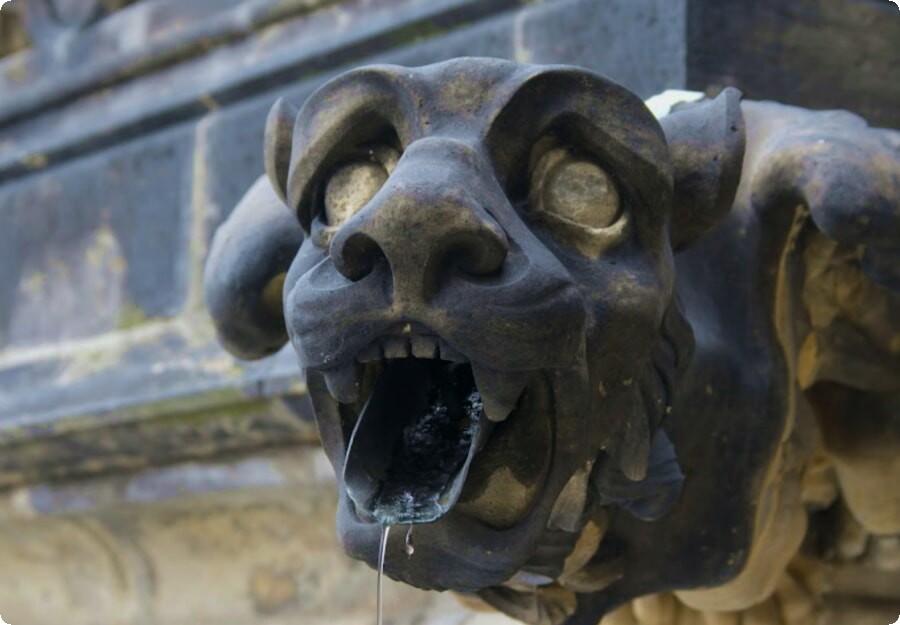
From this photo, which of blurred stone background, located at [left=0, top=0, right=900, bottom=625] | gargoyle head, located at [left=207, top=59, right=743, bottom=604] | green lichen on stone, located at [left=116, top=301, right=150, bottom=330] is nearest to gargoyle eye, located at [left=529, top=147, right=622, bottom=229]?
gargoyle head, located at [left=207, top=59, right=743, bottom=604]

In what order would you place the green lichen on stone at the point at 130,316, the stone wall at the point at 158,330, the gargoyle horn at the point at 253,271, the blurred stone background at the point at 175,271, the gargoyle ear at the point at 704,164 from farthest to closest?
the green lichen on stone at the point at 130,316
the stone wall at the point at 158,330
the blurred stone background at the point at 175,271
the gargoyle horn at the point at 253,271
the gargoyle ear at the point at 704,164

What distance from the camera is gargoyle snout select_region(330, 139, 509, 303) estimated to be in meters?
0.82

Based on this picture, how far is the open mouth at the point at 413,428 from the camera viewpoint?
34.5 inches

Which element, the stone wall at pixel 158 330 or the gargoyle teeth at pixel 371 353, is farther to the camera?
the stone wall at pixel 158 330

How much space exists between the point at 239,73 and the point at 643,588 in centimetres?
79

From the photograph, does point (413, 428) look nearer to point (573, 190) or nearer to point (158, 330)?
point (573, 190)

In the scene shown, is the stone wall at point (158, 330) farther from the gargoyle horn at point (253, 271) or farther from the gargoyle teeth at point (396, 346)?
the gargoyle teeth at point (396, 346)

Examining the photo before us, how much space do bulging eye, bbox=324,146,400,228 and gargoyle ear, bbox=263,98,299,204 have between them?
7 centimetres

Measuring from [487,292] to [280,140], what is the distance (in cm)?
22

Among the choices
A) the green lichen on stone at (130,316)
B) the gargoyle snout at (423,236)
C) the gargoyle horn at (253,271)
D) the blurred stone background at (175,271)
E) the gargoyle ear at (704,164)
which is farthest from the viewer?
the green lichen on stone at (130,316)

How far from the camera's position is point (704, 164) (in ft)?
3.13

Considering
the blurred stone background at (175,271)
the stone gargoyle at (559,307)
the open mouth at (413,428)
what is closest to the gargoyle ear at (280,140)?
the stone gargoyle at (559,307)

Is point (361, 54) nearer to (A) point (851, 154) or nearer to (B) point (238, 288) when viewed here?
(B) point (238, 288)

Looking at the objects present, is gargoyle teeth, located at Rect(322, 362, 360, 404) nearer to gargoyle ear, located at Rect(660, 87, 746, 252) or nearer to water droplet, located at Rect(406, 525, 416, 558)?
water droplet, located at Rect(406, 525, 416, 558)
